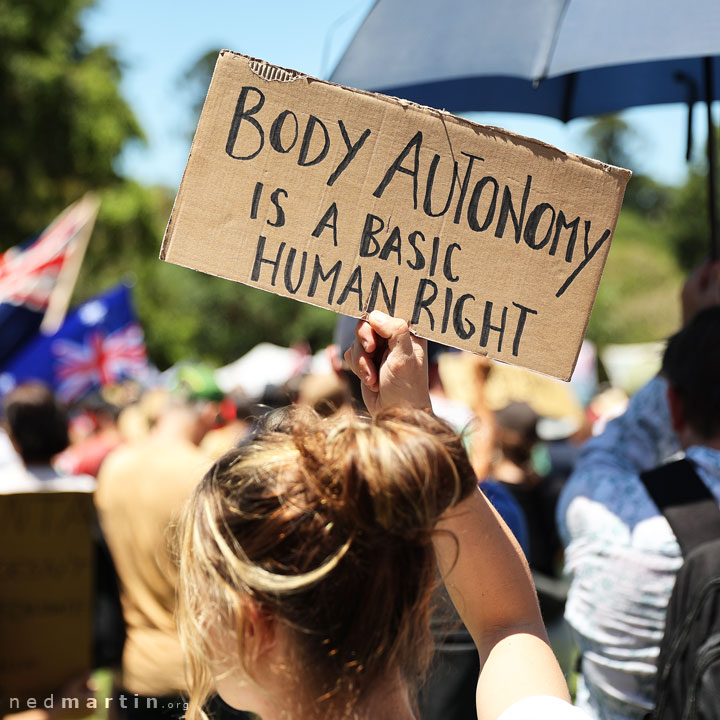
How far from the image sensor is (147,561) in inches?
129

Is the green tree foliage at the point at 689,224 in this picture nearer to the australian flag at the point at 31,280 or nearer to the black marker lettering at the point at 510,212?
the australian flag at the point at 31,280

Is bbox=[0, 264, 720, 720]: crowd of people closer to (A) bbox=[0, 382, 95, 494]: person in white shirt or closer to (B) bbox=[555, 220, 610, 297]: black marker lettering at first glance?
(B) bbox=[555, 220, 610, 297]: black marker lettering

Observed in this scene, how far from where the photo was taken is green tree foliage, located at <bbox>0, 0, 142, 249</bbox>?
19.1m

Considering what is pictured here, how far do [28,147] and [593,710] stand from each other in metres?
20.1

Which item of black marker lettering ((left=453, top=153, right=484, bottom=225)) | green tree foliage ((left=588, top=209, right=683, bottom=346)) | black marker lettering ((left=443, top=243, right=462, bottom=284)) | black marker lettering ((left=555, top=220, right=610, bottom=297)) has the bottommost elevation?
black marker lettering ((left=443, top=243, right=462, bottom=284))

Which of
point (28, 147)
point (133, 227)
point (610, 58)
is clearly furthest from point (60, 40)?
point (610, 58)

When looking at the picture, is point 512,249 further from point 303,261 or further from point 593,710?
point 593,710

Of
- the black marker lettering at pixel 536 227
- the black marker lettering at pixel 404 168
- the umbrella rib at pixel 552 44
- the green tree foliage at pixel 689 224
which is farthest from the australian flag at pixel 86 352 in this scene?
the green tree foliage at pixel 689 224

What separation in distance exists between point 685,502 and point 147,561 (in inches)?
83.2

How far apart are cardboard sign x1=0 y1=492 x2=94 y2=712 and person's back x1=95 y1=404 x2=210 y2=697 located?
26cm

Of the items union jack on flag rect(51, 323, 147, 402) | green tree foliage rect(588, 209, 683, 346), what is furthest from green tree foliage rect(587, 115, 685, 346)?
union jack on flag rect(51, 323, 147, 402)

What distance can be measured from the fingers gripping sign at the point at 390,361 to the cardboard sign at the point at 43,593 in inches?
72.9

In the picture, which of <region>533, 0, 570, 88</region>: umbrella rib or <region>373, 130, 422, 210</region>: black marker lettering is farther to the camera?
<region>533, 0, 570, 88</region>: umbrella rib

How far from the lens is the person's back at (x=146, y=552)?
10.5 feet
